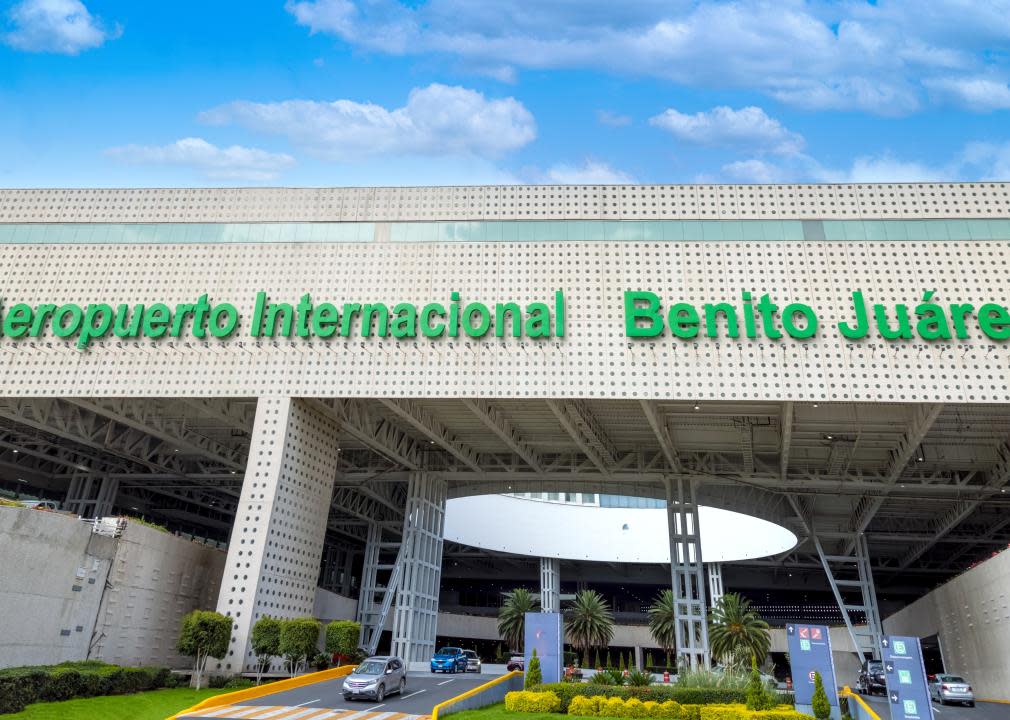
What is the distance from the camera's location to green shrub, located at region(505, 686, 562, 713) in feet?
66.6

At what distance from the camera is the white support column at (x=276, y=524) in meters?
26.8

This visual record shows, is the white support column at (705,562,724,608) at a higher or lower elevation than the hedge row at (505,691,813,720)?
higher

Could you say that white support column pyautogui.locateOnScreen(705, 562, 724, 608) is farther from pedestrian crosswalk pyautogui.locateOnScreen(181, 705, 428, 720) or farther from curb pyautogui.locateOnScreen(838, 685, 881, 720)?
pedestrian crosswalk pyautogui.locateOnScreen(181, 705, 428, 720)

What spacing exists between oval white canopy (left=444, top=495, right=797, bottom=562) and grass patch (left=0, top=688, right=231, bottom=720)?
39.6 metres

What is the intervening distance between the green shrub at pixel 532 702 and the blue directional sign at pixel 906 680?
903 cm

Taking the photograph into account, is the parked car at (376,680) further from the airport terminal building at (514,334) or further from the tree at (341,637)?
the airport terminal building at (514,334)

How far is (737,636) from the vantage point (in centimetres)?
3703

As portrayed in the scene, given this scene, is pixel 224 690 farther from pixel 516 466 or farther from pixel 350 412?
pixel 516 466

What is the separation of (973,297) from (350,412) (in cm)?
2801

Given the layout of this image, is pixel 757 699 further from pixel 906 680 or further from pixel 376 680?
pixel 376 680

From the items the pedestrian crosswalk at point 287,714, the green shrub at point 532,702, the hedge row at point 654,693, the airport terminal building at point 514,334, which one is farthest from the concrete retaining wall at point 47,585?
the hedge row at point 654,693

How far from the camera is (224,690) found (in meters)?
23.8

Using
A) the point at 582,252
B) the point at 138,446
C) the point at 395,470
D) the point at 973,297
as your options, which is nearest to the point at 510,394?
the point at 582,252

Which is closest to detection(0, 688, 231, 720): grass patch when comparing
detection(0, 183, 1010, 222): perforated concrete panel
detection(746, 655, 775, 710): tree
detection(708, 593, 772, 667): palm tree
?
detection(746, 655, 775, 710): tree
